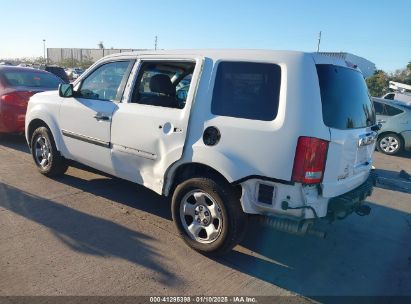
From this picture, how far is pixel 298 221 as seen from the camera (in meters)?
3.14

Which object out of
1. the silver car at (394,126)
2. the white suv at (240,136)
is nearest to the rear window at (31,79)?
the white suv at (240,136)

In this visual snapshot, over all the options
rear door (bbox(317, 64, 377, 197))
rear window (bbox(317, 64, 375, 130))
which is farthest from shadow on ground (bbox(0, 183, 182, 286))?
rear window (bbox(317, 64, 375, 130))

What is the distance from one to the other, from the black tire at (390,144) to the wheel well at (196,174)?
8.46m

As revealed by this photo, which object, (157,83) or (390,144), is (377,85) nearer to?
(390,144)

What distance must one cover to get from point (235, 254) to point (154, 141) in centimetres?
143

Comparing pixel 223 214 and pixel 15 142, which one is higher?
pixel 223 214

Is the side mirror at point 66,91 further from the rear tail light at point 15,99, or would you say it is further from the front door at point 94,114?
the rear tail light at point 15,99

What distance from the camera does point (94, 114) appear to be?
4.56m

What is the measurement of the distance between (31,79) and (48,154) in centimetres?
347

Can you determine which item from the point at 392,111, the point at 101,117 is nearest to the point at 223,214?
the point at 101,117

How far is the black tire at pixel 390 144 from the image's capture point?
10289 millimetres

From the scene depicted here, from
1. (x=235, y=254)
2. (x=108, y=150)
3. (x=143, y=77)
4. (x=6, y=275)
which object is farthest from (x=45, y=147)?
(x=235, y=254)

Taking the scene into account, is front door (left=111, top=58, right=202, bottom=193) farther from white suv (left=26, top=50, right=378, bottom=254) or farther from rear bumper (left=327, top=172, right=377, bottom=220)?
rear bumper (left=327, top=172, right=377, bottom=220)

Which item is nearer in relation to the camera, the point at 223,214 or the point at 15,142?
the point at 223,214
